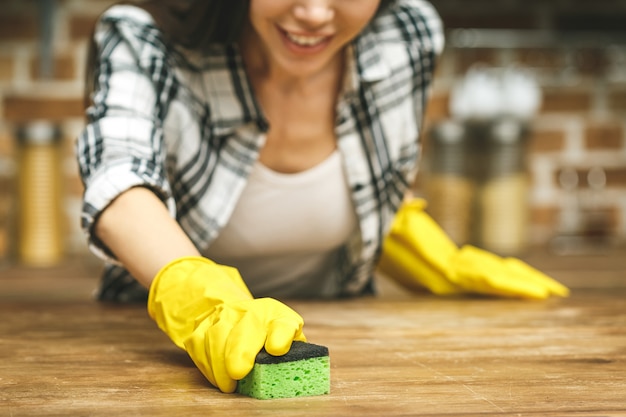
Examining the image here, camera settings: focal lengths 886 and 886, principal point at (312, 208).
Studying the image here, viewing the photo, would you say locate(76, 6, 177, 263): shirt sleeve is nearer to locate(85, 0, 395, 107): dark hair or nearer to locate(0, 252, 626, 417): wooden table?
locate(85, 0, 395, 107): dark hair

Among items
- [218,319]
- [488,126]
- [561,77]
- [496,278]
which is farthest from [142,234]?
[561,77]

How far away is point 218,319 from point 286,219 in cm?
41

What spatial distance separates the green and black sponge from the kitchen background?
145 cm

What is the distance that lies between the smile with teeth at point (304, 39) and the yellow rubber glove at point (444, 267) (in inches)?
17.5

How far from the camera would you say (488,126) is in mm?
2100

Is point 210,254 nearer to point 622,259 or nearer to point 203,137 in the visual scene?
point 203,137

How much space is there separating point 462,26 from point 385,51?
3.87ft

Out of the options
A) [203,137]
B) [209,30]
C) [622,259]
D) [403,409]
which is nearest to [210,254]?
[203,137]

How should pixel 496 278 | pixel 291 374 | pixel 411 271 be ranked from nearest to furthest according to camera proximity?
pixel 291 374
pixel 496 278
pixel 411 271

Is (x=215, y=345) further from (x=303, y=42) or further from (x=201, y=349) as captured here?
(x=303, y=42)

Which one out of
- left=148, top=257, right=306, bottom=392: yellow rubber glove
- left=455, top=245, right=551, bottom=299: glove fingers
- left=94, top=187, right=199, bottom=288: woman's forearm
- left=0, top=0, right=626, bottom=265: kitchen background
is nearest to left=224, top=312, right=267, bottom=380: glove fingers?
left=148, top=257, right=306, bottom=392: yellow rubber glove

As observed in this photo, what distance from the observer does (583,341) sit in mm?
869

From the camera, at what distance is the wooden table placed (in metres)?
0.60

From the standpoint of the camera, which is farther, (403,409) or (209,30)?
(209,30)
